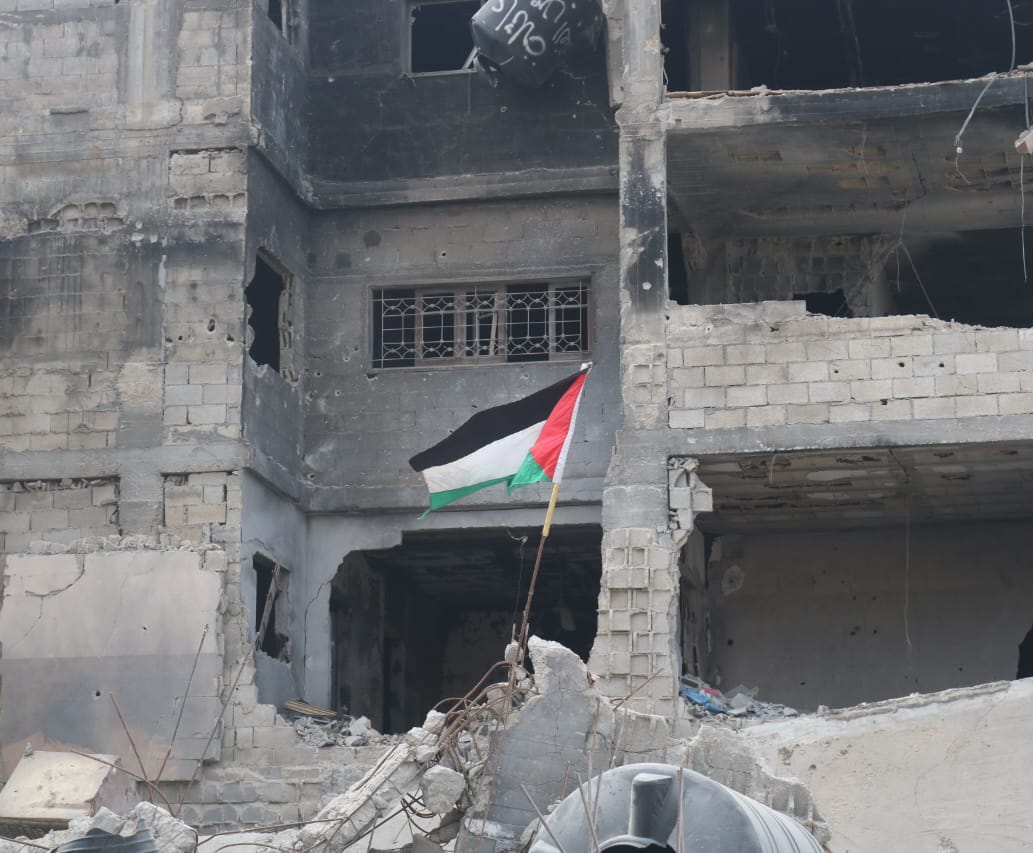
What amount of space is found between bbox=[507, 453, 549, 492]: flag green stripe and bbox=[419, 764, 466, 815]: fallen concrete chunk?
16.4ft

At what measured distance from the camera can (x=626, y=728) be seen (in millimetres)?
14320

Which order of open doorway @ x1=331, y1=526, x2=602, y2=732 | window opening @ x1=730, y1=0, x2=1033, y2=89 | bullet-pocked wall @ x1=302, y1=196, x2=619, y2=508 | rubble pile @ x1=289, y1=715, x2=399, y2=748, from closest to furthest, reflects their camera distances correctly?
rubble pile @ x1=289, y1=715, x2=399, y2=748
bullet-pocked wall @ x1=302, y1=196, x2=619, y2=508
window opening @ x1=730, y1=0, x2=1033, y2=89
open doorway @ x1=331, y1=526, x2=602, y2=732

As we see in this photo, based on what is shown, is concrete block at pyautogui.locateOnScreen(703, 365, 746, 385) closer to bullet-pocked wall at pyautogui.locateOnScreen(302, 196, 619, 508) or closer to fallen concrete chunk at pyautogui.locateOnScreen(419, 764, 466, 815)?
bullet-pocked wall at pyautogui.locateOnScreen(302, 196, 619, 508)

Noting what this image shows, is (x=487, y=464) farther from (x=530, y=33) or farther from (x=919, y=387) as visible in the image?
(x=530, y=33)

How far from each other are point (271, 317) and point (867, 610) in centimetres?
705

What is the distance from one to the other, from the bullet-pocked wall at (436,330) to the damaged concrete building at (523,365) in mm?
37

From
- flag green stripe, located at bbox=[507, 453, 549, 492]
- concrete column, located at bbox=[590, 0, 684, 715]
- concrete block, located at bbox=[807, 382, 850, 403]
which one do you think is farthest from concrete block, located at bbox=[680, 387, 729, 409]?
flag green stripe, located at bbox=[507, 453, 549, 492]

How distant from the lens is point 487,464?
1816 centimetres

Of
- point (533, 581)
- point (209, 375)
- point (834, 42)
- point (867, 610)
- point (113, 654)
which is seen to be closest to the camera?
point (533, 581)

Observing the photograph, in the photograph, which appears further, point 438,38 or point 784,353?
point 438,38

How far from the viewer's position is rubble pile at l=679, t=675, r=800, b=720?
17984 millimetres

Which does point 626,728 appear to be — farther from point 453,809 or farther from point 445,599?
point 445,599

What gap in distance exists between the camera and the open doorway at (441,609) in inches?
837

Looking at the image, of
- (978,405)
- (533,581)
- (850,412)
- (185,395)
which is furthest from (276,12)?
(533,581)
